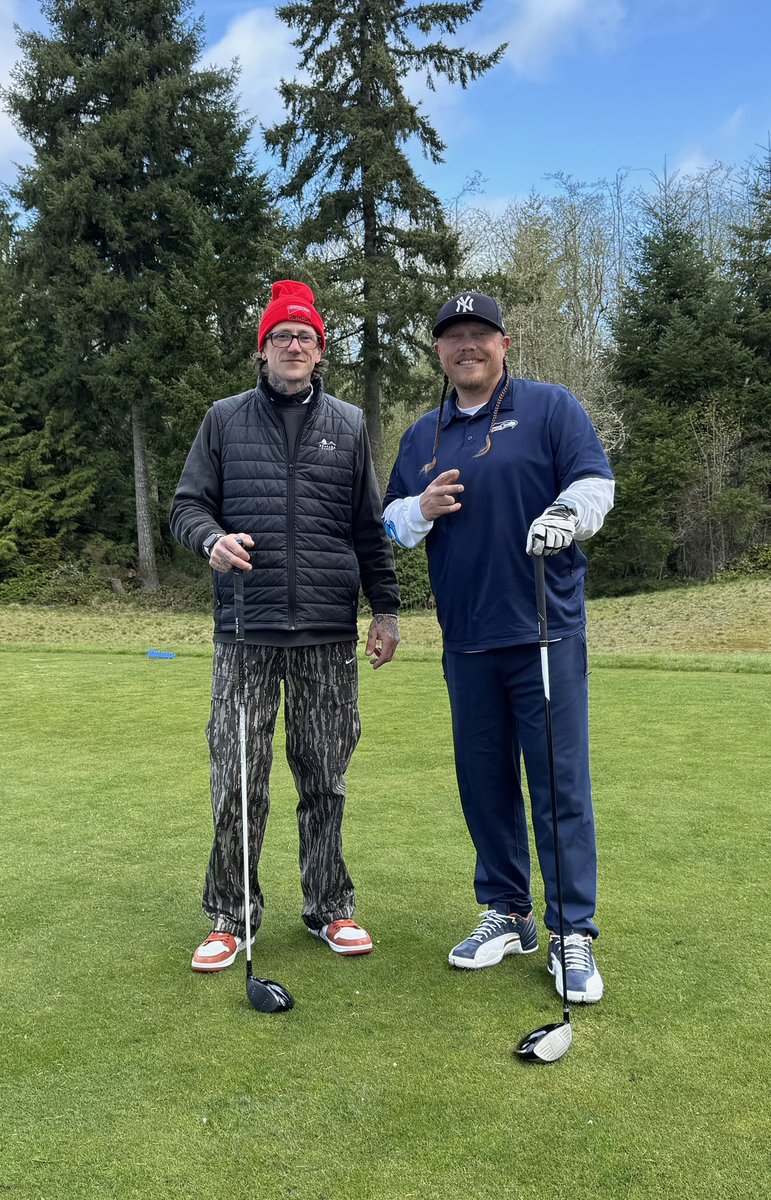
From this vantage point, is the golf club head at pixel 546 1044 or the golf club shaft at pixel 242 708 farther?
the golf club shaft at pixel 242 708

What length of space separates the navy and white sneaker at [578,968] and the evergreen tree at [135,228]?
673 inches

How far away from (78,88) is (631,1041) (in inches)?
862

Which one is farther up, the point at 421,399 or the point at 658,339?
the point at 658,339

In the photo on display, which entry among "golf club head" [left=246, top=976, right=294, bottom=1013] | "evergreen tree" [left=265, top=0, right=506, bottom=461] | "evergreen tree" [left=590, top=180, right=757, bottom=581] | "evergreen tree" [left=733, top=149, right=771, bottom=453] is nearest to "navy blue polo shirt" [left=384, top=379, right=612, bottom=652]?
"golf club head" [left=246, top=976, right=294, bottom=1013]

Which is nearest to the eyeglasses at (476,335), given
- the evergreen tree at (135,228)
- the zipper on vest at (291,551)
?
the zipper on vest at (291,551)

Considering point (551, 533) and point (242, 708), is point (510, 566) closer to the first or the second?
point (551, 533)

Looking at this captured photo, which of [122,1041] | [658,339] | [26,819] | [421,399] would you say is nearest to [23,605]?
[421,399]

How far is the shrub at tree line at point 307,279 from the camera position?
1859 cm

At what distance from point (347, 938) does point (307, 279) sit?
1573 centimetres

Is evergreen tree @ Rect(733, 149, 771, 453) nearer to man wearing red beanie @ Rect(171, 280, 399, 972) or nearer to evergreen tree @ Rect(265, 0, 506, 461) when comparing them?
evergreen tree @ Rect(265, 0, 506, 461)

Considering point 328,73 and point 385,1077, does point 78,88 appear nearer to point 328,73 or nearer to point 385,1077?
point 328,73

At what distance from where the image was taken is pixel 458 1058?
2.20 m

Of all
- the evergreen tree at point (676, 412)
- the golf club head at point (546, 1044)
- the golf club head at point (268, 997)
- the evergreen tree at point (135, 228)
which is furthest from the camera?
the evergreen tree at point (676, 412)

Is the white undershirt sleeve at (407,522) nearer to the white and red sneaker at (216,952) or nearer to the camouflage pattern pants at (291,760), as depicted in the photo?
the camouflage pattern pants at (291,760)
